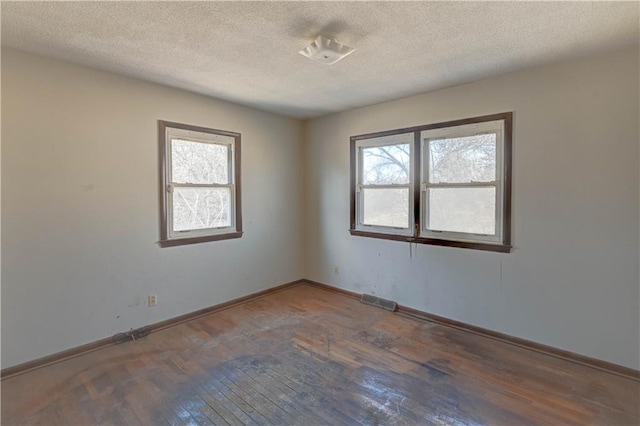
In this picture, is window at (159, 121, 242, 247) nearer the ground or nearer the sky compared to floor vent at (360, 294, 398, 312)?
nearer the sky

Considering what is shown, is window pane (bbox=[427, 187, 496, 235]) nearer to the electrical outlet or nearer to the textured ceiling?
the textured ceiling

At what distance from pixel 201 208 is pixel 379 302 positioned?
2378 mm

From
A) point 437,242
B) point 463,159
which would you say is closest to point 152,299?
point 437,242

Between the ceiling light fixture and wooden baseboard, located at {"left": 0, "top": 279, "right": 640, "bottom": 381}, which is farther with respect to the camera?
wooden baseboard, located at {"left": 0, "top": 279, "right": 640, "bottom": 381}

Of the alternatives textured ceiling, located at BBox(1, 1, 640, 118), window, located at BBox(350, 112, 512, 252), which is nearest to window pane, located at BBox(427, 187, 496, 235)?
window, located at BBox(350, 112, 512, 252)

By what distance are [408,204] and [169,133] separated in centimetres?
Answer: 271

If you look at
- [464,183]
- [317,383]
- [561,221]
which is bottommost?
[317,383]

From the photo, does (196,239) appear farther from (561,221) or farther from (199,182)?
(561,221)

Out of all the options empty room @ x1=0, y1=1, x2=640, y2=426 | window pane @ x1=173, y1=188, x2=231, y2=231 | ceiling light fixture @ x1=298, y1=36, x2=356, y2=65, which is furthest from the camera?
window pane @ x1=173, y1=188, x2=231, y2=231

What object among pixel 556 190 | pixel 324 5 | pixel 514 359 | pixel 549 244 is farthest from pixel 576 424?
pixel 324 5

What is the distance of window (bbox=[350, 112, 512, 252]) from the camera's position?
9.94 feet

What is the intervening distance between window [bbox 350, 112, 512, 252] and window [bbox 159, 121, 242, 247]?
1.54 metres

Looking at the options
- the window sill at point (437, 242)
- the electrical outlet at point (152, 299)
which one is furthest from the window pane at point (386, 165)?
the electrical outlet at point (152, 299)

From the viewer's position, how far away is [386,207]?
3.92m
